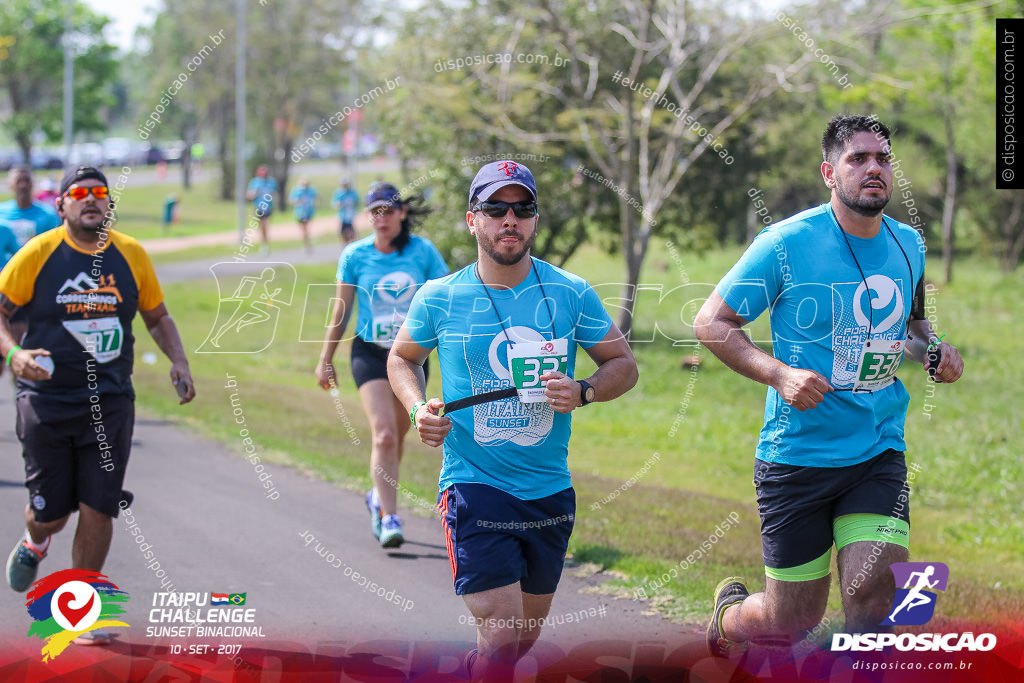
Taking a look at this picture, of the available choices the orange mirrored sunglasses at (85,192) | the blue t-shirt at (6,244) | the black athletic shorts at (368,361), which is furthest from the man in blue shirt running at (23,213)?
the orange mirrored sunglasses at (85,192)

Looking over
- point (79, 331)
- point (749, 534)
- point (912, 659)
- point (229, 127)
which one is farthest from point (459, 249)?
point (229, 127)

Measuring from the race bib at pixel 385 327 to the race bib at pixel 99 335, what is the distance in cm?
213

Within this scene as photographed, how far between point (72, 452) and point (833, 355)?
12.1 ft

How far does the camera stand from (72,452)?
539cm

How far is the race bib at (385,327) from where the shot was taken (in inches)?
285

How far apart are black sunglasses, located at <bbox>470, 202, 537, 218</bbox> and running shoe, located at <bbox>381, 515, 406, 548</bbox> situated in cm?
332

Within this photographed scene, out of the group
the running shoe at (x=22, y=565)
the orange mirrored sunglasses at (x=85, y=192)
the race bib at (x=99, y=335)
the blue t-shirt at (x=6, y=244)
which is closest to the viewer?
the orange mirrored sunglasses at (x=85, y=192)

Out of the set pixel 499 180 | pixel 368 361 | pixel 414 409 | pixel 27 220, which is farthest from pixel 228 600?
pixel 27 220

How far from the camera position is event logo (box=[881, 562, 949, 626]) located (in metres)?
4.30

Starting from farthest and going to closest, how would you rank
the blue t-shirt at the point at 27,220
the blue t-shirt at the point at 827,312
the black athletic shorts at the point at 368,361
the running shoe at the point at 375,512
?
1. the blue t-shirt at the point at 27,220
2. the black athletic shorts at the point at 368,361
3. the running shoe at the point at 375,512
4. the blue t-shirt at the point at 827,312

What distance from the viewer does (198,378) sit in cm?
1459

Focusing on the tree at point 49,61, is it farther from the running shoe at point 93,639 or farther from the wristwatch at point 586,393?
the wristwatch at point 586,393

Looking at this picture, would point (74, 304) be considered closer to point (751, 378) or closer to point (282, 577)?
point (282, 577)

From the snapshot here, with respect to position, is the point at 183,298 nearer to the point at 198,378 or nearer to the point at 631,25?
the point at 198,378
